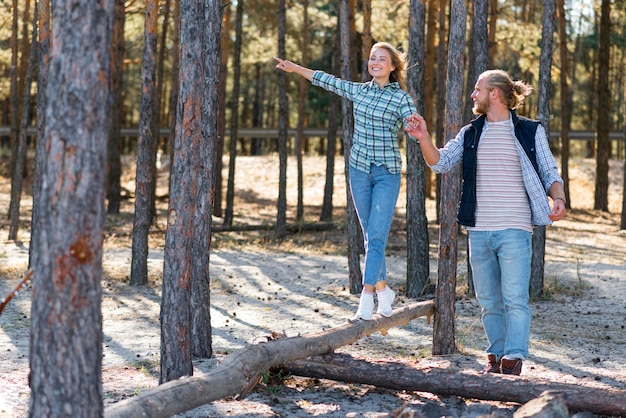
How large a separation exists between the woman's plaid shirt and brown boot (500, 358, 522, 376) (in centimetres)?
176

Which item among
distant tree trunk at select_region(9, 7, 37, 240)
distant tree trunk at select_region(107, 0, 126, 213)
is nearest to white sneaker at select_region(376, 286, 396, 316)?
distant tree trunk at select_region(9, 7, 37, 240)

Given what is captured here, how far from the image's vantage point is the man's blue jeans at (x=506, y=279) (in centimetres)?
629

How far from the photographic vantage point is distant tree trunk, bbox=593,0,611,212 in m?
23.1

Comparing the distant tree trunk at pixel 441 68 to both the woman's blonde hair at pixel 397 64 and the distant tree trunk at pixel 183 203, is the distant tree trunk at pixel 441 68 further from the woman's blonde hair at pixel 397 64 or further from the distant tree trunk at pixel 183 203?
the distant tree trunk at pixel 183 203

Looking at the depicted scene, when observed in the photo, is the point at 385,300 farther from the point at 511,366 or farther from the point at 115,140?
the point at 115,140

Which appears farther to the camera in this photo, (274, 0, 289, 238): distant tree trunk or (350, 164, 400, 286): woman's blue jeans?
(274, 0, 289, 238): distant tree trunk

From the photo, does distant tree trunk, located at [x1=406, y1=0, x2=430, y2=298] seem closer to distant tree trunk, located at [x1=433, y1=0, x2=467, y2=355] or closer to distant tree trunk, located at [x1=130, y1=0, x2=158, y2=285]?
distant tree trunk, located at [x1=433, y1=0, x2=467, y2=355]

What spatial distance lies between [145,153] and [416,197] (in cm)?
402

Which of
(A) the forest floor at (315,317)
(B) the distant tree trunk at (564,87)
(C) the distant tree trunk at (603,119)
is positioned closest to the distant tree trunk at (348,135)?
(A) the forest floor at (315,317)

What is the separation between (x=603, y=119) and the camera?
24297mm

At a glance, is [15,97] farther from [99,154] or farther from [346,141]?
[99,154]

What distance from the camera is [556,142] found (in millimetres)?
35062

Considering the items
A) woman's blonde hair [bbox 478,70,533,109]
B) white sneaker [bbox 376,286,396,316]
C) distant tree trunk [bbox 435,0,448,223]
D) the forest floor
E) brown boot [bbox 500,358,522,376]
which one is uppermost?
distant tree trunk [bbox 435,0,448,223]

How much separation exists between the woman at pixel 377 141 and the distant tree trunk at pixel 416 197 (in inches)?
164
